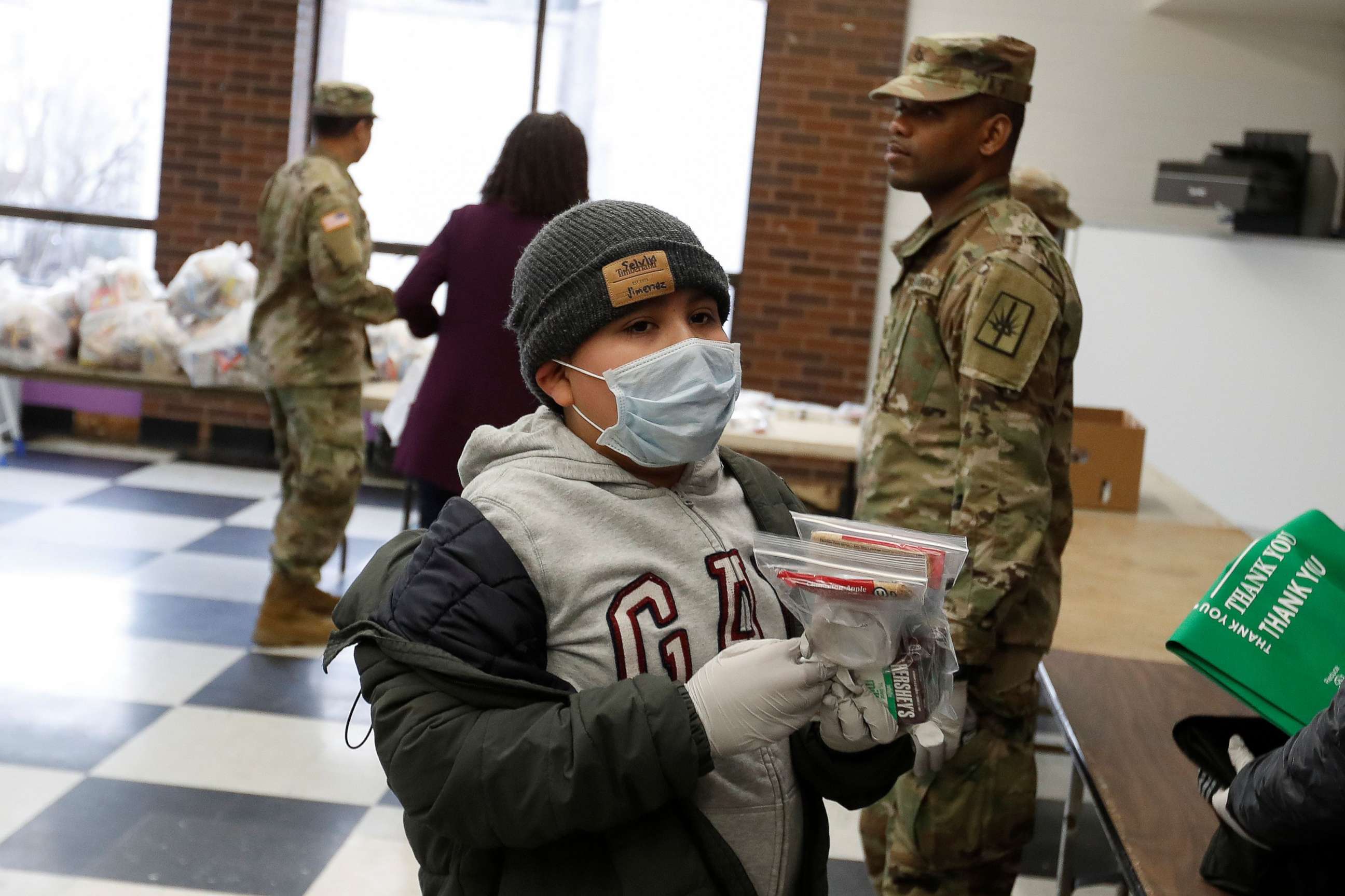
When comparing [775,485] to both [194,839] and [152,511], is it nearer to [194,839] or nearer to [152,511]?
[194,839]

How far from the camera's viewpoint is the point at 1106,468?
379 centimetres

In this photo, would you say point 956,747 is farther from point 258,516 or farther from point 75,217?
point 75,217

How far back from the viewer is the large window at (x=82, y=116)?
6.54 metres

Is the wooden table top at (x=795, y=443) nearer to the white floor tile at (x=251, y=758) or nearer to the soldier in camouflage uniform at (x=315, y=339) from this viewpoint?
the soldier in camouflage uniform at (x=315, y=339)

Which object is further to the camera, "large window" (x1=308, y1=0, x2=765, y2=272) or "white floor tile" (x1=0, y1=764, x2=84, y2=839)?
"large window" (x1=308, y1=0, x2=765, y2=272)

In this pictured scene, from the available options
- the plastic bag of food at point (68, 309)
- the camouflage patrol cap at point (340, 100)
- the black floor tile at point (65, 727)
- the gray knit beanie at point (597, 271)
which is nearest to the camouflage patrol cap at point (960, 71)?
the gray knit beanie at point (597, 271)

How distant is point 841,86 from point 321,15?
8.86ft

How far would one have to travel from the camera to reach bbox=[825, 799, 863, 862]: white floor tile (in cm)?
297

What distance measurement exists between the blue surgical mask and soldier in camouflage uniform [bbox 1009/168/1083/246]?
2568mm

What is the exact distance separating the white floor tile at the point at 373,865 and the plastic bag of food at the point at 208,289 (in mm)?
3363

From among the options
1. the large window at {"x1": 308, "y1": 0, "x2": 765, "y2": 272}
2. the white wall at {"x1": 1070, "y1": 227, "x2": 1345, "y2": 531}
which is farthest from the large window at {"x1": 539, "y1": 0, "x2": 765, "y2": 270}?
the white wall at {"x1": 1070, "y1": 227, "x2": 1345, "y2": 531}

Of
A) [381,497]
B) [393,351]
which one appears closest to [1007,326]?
[393,351]

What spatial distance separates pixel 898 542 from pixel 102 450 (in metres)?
6.25

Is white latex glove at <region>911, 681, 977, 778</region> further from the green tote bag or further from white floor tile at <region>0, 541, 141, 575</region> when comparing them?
white floor tile at <region>0, 541, 141, 575</region>
